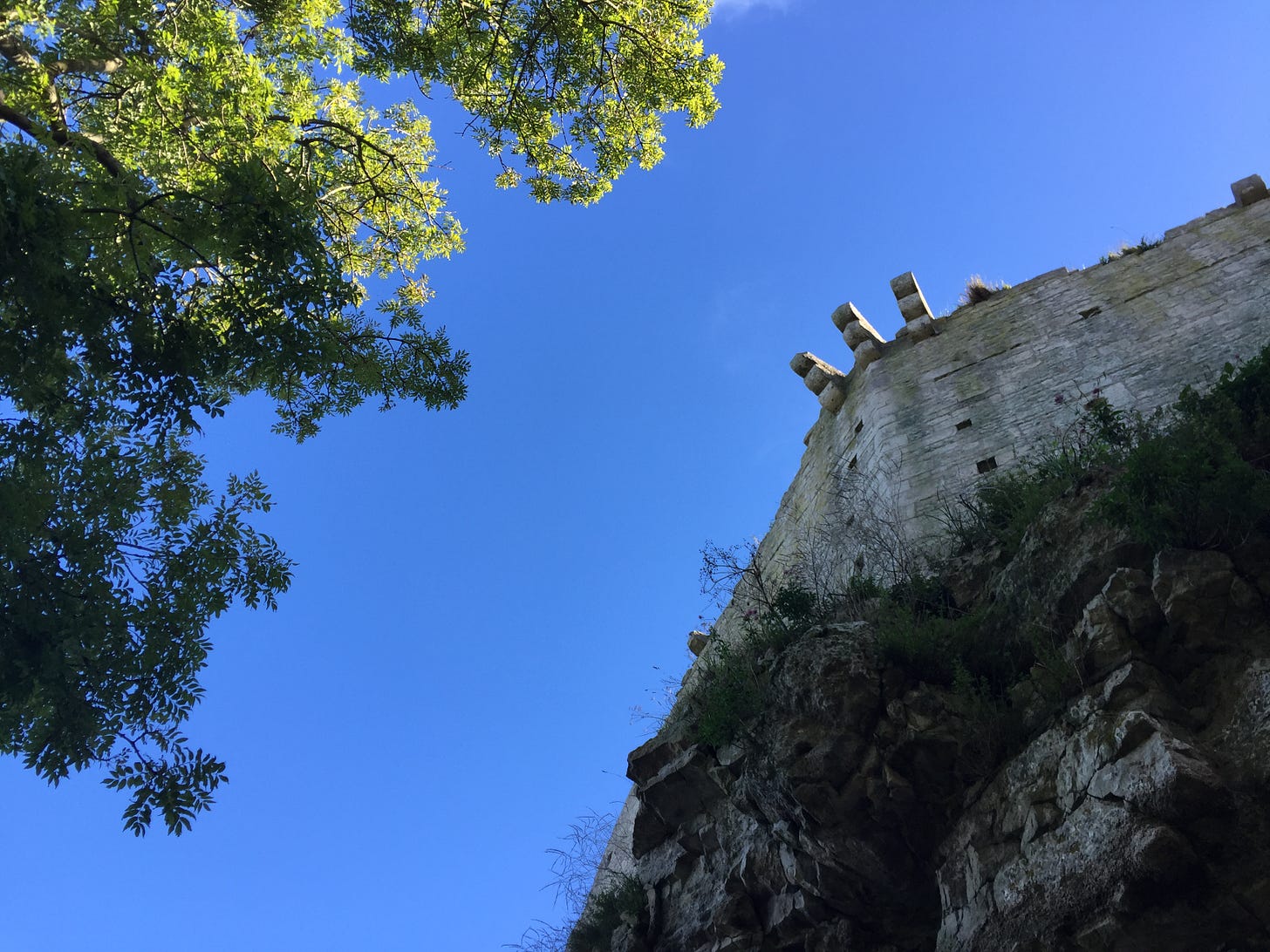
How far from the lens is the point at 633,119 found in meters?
9.73

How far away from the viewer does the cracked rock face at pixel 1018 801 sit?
4.14 meters

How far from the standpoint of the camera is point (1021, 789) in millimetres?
4984

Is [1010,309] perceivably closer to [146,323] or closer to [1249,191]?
[1249,191]

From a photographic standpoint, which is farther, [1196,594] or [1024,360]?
[1024,360]

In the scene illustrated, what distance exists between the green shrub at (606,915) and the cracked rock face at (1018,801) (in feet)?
0.58

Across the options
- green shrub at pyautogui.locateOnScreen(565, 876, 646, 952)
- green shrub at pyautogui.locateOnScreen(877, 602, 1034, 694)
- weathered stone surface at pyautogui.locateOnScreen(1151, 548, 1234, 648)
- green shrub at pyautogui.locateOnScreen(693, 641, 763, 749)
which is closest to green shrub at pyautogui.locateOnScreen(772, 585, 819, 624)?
green shrub at pyautogui.locateOnScreen(693, 641, 763, 749)

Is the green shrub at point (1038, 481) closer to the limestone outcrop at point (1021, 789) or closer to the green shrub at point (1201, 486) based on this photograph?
the limestone outcrop at point (1021, 789)

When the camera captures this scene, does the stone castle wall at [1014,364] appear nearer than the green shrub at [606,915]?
No

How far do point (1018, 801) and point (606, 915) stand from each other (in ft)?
12.2

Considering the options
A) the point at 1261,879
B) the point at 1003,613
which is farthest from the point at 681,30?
the point at 1261,879

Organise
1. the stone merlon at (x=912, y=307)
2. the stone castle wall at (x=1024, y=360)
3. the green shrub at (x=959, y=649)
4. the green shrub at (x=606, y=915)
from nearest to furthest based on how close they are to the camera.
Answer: the green shrub at (x=959, y=649) < the green shrub at (x=606, y=915) < the stone castle wall at (x=1024, y=360) < the stone merlon at (x=912, y=307)

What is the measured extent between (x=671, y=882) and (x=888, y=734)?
2.05m

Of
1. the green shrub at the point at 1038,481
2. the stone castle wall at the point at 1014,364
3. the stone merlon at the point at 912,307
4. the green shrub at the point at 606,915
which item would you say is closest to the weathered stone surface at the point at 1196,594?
the green shrub at the point at 1038,481

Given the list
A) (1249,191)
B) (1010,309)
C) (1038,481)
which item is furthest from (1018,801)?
(1249,191)
